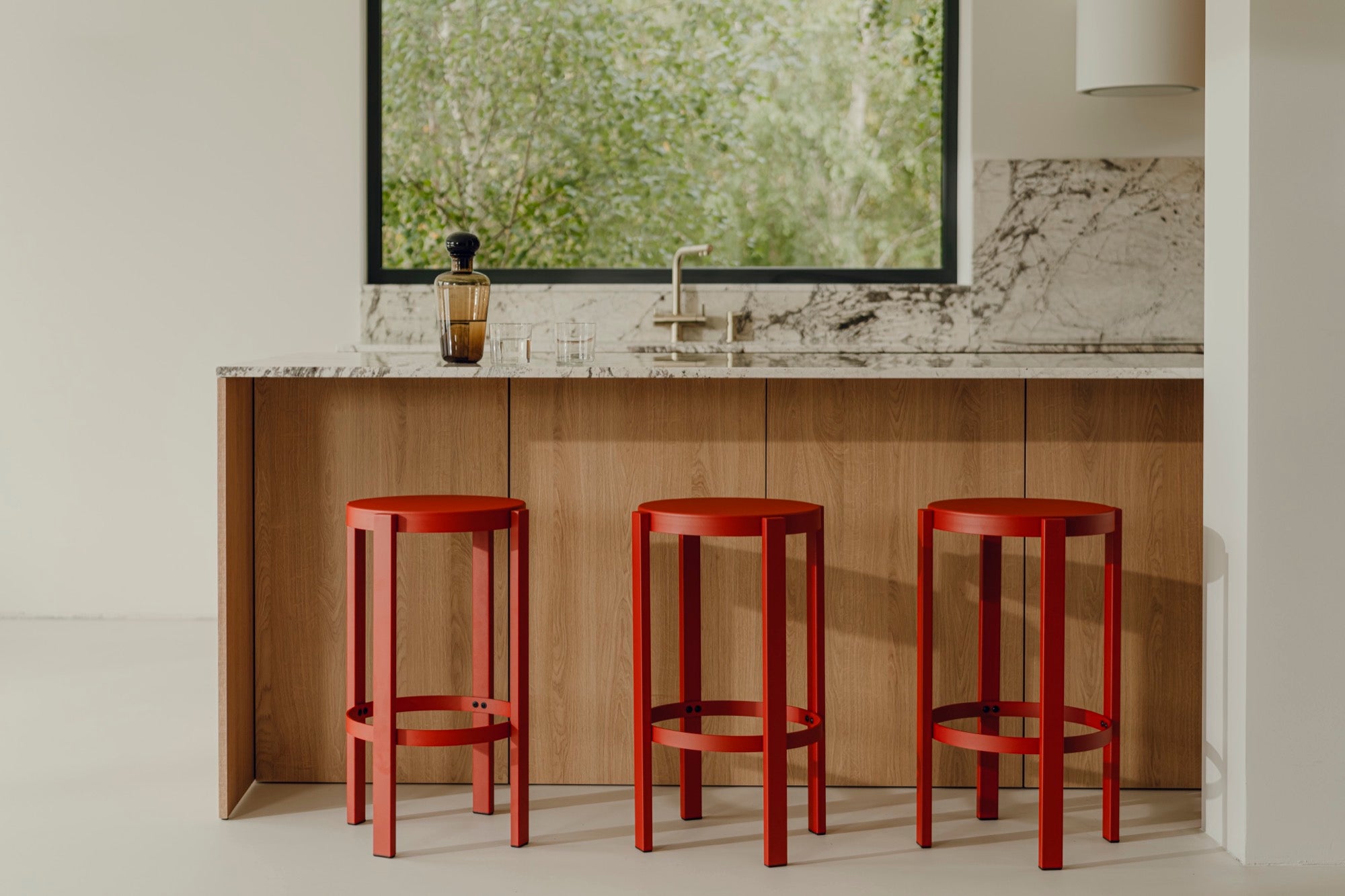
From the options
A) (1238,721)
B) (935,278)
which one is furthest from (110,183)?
(1238,721)

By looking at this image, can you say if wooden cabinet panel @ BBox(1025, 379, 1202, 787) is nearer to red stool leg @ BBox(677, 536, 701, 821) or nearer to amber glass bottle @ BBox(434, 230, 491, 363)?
red stool leg @ BBox(677, 536, 701, 821)

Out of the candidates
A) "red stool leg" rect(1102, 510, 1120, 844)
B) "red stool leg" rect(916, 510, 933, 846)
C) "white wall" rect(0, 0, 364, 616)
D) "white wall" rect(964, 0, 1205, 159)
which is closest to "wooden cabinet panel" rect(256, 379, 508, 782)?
"red stool leg" rect(916, 510, 933, 846)

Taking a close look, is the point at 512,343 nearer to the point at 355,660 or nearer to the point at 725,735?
the point at 355,660

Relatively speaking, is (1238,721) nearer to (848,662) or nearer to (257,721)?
(848,662)

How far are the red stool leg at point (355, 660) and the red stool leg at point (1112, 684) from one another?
4.82 ft

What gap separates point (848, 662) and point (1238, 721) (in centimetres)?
79

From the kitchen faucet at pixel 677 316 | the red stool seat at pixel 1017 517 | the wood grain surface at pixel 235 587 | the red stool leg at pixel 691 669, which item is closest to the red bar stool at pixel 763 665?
the red stool leg at pixel 691 669

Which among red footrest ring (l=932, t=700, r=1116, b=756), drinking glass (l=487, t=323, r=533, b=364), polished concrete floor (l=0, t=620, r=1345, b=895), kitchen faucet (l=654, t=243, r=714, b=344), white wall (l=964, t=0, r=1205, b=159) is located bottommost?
polished concrete floor (l=0, t=620, r=1345, b=895)

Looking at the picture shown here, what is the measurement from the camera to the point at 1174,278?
14.0 feet

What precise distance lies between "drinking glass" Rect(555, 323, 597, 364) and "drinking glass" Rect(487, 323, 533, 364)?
2.6 inches

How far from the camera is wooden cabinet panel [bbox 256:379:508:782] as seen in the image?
2855 mm

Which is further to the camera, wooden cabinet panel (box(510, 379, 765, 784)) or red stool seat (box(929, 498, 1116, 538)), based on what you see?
wooden cabinet panel (box(510, 379, 765, 784))

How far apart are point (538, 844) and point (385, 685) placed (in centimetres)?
44

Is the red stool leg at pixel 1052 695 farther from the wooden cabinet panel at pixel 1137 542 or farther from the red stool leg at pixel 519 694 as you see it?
the red stool leg at pixel 519 694
